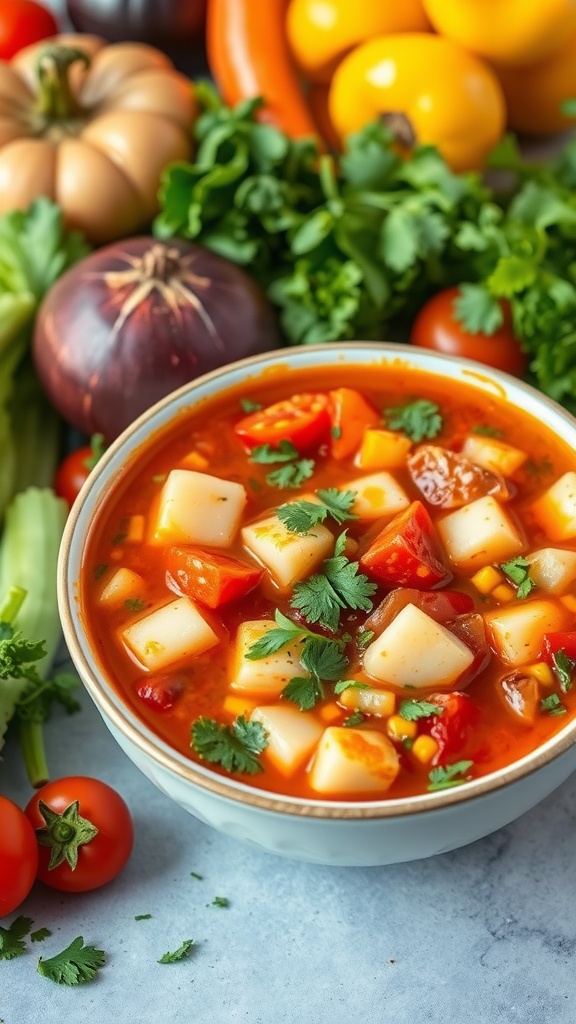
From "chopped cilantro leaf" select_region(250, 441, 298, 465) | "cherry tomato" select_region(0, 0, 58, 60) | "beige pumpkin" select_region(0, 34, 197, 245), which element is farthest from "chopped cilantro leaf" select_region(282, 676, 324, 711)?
Result: "cherry tomato" select_region(0, 0, 58, 60)

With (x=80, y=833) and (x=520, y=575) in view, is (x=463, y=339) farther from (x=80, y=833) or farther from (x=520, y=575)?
(x=80, y=833)

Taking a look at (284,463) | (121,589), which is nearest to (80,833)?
(121,589)

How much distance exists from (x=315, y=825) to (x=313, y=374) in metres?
1.31

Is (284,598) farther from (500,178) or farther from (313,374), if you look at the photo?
(500,178)

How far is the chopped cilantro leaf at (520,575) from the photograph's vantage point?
244 centimetres

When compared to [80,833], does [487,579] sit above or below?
above

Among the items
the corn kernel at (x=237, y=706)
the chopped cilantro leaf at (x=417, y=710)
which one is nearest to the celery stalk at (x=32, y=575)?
the corn kernel at (x=237, y=706)

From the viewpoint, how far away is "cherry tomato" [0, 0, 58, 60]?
4.41 m

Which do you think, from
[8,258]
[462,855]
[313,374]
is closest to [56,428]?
[8,258]

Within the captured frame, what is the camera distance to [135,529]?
2.62 meters

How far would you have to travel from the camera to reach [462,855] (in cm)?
255

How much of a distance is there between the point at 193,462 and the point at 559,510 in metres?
0.90

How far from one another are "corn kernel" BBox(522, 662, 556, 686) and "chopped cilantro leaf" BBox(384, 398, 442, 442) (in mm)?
739

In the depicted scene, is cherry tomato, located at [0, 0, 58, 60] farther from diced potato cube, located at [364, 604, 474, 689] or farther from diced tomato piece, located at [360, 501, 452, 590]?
diced potato cube, located at [364, 604, 474, 689]
